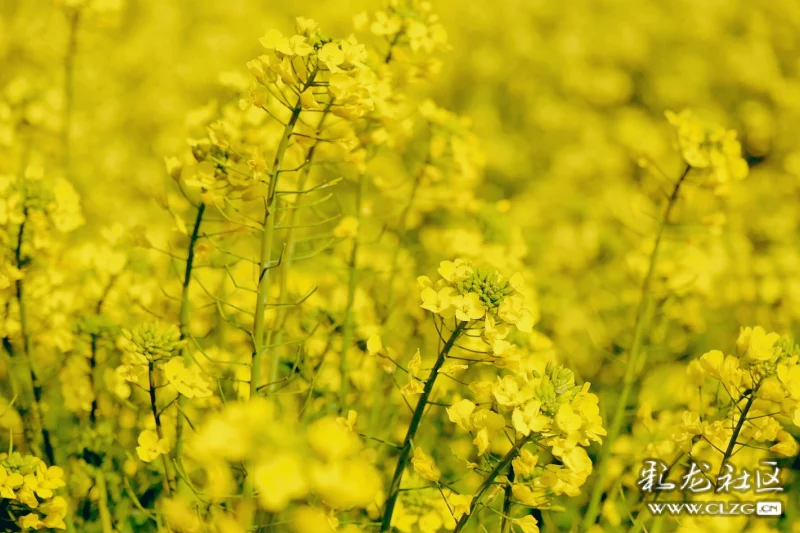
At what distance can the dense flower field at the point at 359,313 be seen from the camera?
1.19 meters

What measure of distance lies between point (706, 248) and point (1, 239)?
2.42 m

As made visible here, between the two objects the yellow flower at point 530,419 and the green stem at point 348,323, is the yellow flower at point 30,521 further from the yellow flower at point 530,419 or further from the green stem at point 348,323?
the yellow flower at point 530,419

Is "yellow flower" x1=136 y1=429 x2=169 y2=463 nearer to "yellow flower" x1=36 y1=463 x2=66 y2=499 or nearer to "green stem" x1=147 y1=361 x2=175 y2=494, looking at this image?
"green stem" x1=147 y1=361 x2=175 y2=494

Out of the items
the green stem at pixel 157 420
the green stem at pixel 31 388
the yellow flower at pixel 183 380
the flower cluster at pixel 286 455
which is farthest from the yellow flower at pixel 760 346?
the green stem at pixel 31 388

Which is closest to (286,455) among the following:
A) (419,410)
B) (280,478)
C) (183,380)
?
(280,478)

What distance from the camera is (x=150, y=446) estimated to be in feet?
4.20

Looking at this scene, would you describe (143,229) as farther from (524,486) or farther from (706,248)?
(706,248)

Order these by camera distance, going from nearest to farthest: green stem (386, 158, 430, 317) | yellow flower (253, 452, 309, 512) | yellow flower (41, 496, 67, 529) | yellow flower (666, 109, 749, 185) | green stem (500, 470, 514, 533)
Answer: yellow flower (253, 452, 309, 512)
green stem (500, 470, 514, 533)
yellow flower (41, 496, 67, 529)
yellow flower (666, 109, 749, 185)
green stem (386, 158, 430, 317)

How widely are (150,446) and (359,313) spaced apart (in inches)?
31.1

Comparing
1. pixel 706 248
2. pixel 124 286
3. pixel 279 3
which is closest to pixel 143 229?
pixel 124 286

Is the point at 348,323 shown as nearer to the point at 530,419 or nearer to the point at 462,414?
the point at 462,414

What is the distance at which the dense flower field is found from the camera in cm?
119

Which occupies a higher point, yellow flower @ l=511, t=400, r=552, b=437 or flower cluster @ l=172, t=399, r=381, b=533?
yellow flower @ l=511, t=400, r=552, b=437

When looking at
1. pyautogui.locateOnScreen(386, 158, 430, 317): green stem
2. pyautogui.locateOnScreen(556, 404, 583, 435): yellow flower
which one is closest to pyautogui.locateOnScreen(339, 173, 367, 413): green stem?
pyautogui.locateOnScreen(386, 158, 430, 317): green stem
